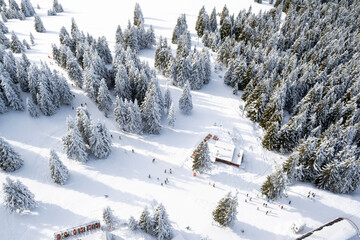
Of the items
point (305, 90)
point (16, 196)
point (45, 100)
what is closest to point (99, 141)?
point (16, 196)

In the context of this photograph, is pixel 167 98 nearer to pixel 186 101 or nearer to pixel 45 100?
pixel 186 101

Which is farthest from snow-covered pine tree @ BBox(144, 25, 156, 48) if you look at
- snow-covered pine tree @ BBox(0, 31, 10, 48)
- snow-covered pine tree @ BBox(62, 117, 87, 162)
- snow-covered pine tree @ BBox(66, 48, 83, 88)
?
snow-covered pine tree @ BBox(62, 117, 87, 162)

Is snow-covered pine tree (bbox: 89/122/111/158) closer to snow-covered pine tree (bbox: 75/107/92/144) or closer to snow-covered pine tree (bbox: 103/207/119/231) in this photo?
snow-covered pine tree (bbox: 75/107/92/144)

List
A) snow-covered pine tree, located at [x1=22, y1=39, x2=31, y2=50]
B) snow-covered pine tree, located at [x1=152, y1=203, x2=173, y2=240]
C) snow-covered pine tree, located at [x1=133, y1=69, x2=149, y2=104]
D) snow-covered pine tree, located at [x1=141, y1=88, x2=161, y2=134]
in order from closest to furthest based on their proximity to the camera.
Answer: snow-covered pine tree, located at [x1=152, y1=203, x2=173, y2=240]
snow-covered pine tree, located at [x1=141, y1=88, x2=161, y2=134]
snow-covered pine tree, located at [x1=133, y1=69, x2=149, y2=104]
snow-covered pine tree, located at [x1=22, y1=39, x2=31, y2=50]

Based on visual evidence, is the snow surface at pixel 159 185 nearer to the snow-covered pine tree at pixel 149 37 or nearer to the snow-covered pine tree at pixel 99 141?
the snow-covered pine tree at pixel 99 141

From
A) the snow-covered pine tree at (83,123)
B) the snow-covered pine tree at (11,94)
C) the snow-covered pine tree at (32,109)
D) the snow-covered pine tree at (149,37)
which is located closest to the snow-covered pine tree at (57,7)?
the snow-covered pine tree at (149,37)

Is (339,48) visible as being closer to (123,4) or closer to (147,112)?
(147,112)

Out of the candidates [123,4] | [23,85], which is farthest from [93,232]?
[123,4]
